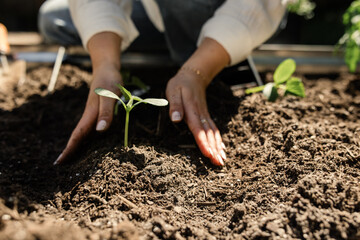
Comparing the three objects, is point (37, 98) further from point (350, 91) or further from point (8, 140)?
point (350, 91)

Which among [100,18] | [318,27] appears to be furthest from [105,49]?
[318,27]

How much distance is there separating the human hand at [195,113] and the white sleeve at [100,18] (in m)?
0.46

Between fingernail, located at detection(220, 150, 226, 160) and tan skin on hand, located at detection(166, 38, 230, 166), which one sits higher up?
tan skin on hand, located at detection(166, 38, 230, 166)

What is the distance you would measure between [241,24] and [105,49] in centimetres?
67

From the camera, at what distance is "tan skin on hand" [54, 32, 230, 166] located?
1.13 m

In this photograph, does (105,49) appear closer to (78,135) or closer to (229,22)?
(78,135)

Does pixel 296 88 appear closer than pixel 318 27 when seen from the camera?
Yes

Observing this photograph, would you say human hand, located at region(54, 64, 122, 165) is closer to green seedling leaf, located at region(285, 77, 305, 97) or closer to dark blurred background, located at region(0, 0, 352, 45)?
green seedling leaf, located at region(285, 77, 305, 97)

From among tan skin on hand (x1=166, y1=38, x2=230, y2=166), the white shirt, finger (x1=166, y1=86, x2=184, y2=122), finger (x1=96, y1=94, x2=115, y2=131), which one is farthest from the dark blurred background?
finger (x1=96, y1=94, x2=115, y2=131)

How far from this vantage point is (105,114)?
1.14 metres

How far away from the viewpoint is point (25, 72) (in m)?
2.13

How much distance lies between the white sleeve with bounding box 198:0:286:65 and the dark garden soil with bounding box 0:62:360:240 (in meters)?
0.22

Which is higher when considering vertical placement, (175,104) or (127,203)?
(175,104)

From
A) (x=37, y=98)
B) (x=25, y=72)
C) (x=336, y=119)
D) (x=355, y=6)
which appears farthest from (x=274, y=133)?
(x=25, y=72)
